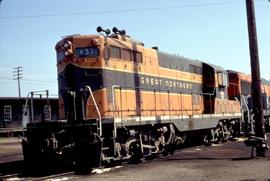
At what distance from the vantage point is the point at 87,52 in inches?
506

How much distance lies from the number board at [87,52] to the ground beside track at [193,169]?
3598 mm

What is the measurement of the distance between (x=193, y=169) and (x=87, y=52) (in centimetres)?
483

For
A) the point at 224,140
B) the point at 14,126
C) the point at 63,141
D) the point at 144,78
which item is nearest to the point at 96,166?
the point at 63,141

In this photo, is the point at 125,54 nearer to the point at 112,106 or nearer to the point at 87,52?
the point at 87,52

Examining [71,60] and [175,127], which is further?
[175,127]

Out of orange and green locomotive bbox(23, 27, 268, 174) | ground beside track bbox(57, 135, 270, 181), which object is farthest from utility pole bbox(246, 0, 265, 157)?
orange and green locomotive bbox(23, 27, 268, 174)

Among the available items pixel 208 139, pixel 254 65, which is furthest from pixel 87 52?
pixel 208 139

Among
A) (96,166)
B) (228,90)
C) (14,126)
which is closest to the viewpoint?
(96,166)

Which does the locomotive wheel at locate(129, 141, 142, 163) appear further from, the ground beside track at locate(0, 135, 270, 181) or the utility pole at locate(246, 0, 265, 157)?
the utility pole at locate(246, 0, 265, 157)

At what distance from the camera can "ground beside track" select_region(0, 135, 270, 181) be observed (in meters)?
10.3

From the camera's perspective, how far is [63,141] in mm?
12062

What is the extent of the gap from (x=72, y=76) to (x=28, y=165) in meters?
3.07

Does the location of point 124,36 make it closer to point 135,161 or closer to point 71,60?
point 71,60

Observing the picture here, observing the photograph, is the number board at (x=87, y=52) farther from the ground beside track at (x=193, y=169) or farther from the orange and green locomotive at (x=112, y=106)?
the ground beside track at (x=193, y=169)
